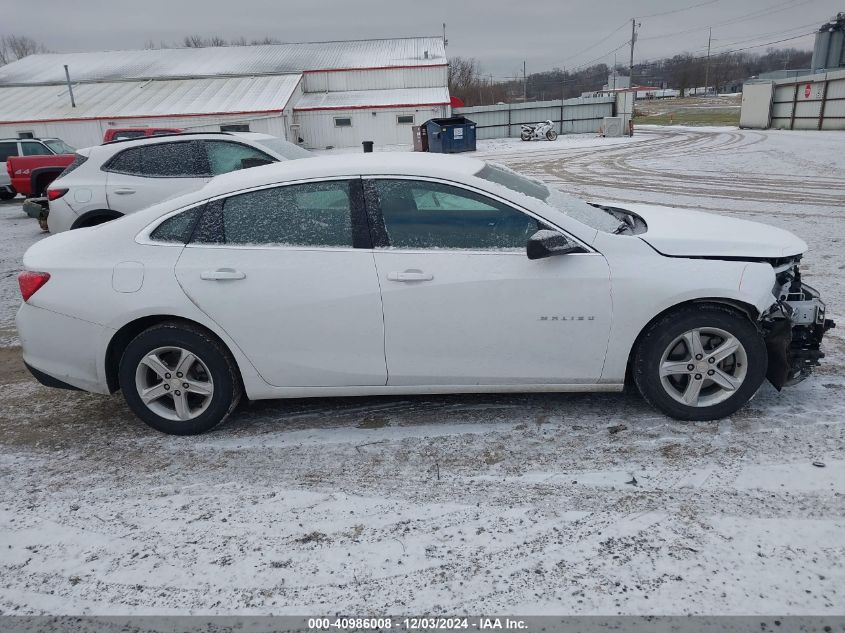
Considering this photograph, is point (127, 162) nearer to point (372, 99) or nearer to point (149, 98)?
point (149, 98)

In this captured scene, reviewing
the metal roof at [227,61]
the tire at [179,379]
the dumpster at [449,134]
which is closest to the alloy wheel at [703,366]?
the tire at [179,379]

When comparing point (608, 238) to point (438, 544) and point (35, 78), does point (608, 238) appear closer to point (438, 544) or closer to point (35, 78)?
point (438, 544)

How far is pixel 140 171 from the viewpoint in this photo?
25.8 feet

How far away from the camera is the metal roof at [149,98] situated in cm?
3198

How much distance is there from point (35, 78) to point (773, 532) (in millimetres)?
46962

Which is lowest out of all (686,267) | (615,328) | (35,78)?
(615,328)

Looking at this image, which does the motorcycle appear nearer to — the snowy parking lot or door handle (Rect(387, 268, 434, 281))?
the snowy parking lot

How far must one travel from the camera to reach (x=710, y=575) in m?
2.46

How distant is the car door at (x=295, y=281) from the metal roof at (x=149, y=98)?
3002 cm

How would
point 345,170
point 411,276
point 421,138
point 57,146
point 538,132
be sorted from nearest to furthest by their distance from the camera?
point 411,276 → point 345,170 → point 57,146 → point 421,138 → point 538,132

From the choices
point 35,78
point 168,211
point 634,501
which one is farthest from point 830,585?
point 35,78

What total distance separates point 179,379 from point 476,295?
183 centimetres

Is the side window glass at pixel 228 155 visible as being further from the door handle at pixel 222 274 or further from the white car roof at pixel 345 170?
the door handle at pixel 222 274

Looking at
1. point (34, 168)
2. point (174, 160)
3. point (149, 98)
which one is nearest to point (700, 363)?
point (174, 160)
